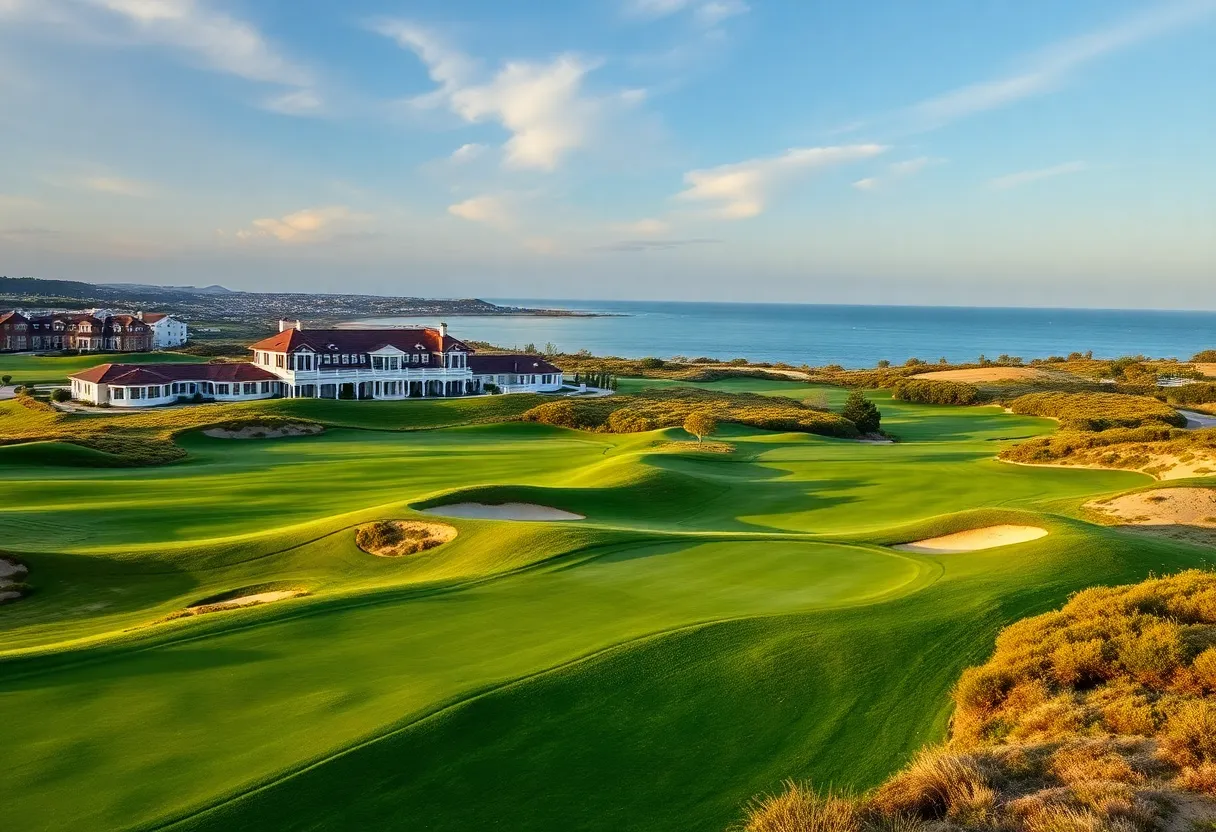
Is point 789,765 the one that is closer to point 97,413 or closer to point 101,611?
point 101,611

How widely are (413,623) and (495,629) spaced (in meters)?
1.29

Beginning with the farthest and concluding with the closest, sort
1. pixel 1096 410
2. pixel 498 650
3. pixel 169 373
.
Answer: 1. pixel 169 373
2. pixel 1096 410
3. pixel 498 650

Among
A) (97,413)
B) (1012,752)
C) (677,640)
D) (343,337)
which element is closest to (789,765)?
(1012,752)

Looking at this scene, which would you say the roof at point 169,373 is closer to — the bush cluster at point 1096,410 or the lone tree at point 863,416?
the lone tree at point 863,416

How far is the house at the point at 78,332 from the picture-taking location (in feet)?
326

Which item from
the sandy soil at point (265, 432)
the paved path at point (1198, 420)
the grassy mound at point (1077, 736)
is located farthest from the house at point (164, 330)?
the grassy mound at point (1077, 736)

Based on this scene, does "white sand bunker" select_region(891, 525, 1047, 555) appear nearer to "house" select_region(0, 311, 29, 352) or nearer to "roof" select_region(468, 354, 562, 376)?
"roof" select_region(468, 354, 562, 376)

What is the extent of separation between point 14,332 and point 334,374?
198ft

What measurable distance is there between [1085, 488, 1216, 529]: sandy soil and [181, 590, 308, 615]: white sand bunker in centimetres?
2014

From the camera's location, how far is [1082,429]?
4297cm

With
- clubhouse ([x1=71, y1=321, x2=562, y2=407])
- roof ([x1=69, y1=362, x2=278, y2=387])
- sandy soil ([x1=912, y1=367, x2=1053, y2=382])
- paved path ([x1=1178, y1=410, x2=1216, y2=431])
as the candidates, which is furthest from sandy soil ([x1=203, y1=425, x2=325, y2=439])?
sandy soil ([x1=912, y1=367, x2=1053, y2=382])

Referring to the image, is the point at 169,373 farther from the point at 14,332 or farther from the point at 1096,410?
the point at 1096,410

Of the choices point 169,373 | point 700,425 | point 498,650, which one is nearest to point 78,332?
point 169,373

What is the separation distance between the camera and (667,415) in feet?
176
